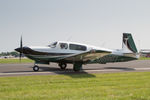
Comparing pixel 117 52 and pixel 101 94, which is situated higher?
pixel 117 52

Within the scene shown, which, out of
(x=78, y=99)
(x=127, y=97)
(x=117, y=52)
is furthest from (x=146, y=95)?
(x=117, y=52)

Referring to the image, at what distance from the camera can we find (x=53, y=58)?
15461 millimetres

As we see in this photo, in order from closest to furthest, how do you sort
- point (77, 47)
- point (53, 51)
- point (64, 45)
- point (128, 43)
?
point (53, 51)
point (64, 45)
point (77, 47)
point (128, 43)

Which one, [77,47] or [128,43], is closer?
[77,47]

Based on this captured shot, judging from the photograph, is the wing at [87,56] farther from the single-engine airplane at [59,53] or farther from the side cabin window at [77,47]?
the side cabin window at [77,47]

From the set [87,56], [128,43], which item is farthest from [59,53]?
[128,43]

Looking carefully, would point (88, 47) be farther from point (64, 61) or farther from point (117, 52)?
point (117, 52)

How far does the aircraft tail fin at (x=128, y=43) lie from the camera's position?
1964 centimetres

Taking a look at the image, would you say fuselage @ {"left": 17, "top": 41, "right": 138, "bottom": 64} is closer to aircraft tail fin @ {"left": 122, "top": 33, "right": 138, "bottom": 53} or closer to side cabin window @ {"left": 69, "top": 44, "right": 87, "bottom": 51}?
side cabin window @ {"left": 69, "top": 44, "right": 87, "bottom": 51}

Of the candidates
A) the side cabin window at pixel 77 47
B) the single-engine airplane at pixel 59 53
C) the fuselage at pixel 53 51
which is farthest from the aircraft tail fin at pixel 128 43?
the side cabin window at pixel 77 47

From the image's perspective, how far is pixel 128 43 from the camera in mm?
19859

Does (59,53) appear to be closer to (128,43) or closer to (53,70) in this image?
(53,70)

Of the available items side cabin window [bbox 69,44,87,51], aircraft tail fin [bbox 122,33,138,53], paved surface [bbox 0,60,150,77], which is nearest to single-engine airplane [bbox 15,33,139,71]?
side cabin window [bbox 69,44,87,51]

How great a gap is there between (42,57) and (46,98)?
385 inches
